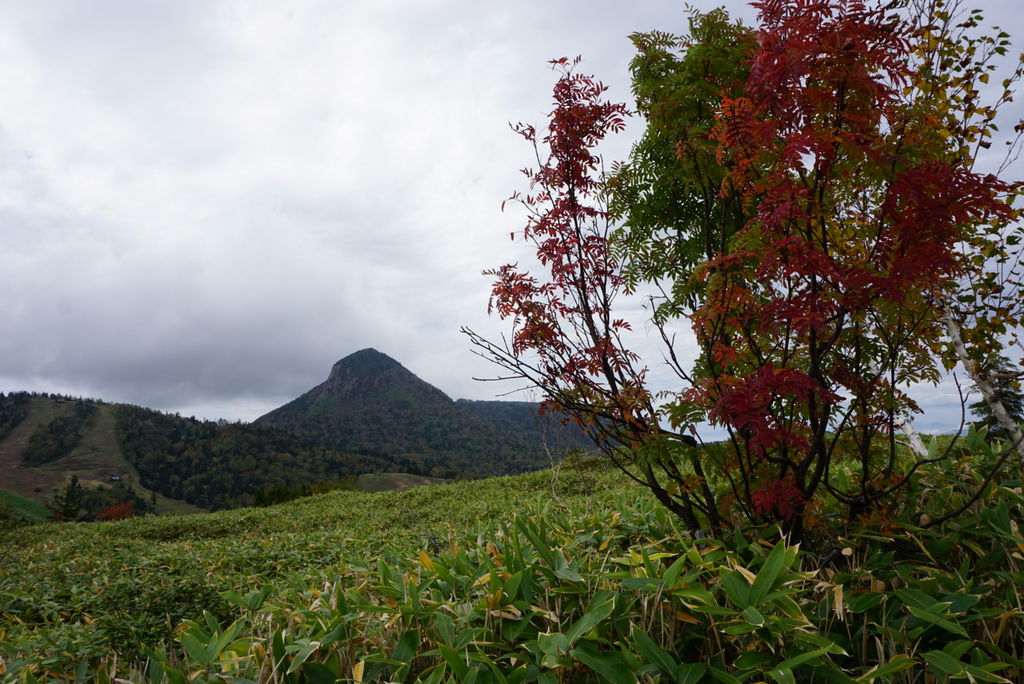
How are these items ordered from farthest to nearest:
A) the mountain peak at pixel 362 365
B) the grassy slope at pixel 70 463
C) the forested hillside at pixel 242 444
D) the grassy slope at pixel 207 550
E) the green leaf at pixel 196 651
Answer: the mountain peak at pixel 362 365
the grassy slope at pixel 70 463
the forested hillside at pixel 242 444
the grassy slope at pixel 207 550
the green leaf at pixel 196 651

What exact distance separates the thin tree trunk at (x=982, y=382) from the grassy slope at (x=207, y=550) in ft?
10.8

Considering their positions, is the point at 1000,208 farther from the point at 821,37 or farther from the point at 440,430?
the point at 440,430

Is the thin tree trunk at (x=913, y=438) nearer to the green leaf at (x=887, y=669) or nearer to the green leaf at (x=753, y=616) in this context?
the green leaf at (x=887, y=669)

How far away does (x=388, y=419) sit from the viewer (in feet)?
413

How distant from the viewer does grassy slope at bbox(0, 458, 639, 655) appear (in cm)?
441

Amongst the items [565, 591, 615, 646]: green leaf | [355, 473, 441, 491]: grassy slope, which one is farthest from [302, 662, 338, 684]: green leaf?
[355, 473, 441, 491]: grassy slope

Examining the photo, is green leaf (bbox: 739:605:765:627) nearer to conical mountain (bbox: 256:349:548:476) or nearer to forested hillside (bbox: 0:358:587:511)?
forested hillside (bbox: 0:358:587:511)

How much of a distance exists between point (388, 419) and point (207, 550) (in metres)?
122

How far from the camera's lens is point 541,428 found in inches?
189

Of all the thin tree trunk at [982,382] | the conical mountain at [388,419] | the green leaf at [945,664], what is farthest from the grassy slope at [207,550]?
the conical mountain at [388,419]

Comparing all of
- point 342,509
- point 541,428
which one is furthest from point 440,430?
point 541,428

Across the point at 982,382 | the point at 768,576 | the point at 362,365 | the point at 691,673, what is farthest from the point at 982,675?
the point at 362,365

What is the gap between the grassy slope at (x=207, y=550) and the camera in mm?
4410

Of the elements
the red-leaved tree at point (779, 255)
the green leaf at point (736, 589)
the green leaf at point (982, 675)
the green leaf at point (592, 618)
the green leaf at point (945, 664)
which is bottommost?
the green leaf at point (982, 675)
